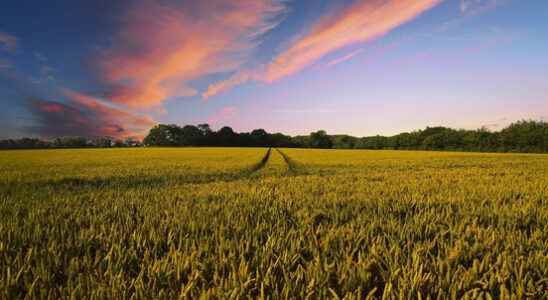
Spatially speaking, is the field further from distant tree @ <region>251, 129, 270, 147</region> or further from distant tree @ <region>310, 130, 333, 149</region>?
distant tree @ <region>310, 130, 333, 149</region>

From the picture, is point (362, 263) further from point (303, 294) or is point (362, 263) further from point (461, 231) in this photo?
point (461, 231)

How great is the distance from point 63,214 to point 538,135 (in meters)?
109

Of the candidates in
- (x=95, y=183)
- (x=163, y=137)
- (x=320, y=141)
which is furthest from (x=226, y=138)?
(x=95, y=183)

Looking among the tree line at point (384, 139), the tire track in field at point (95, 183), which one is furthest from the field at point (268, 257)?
the tree line at point (384, 139)

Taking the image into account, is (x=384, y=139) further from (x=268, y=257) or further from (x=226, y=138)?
(x=268, y=257)

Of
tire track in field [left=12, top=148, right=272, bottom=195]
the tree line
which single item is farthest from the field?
the tree line

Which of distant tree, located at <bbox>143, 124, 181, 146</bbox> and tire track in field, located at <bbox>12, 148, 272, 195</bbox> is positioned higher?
distant tree, located at <bbox>143, 124, 181, 146</bbox>

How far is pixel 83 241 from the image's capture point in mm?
2088

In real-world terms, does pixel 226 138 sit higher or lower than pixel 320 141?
higher

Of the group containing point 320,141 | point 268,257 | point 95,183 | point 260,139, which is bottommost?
point 95,183

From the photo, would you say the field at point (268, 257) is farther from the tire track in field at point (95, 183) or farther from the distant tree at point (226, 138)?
the distant tree at point (226, 138)

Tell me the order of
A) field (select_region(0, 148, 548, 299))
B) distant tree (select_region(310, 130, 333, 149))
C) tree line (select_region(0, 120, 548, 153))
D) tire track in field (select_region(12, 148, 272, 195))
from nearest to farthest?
field (select_region(0, 148, 548, 299)) < tire track in field (select_region(12, 148, 272, 195)) < tree line (select_region(0, 120, 548, 153)) < distant tree (select_region(310, 130, 333, 149))

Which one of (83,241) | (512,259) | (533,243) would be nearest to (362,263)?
(512,259)

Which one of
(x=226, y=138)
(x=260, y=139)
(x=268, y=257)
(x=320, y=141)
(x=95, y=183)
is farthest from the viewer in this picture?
(x=320, y=141)
